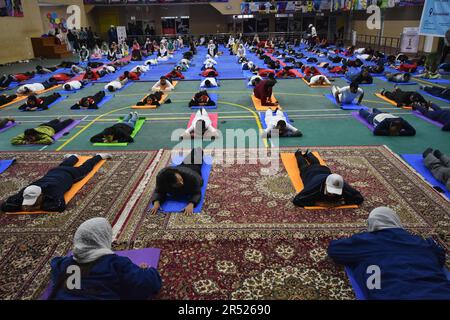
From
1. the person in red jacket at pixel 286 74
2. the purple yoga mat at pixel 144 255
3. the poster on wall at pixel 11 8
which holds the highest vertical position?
the poster on wall at pixel 11 8

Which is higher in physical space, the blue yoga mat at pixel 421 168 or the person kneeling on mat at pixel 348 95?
the person kneeling on mat at pixel 348 95

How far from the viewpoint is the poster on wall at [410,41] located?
1909 cm

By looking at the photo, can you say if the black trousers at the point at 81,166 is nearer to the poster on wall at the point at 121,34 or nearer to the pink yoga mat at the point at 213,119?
the pink yoga mat at the point at 213,119

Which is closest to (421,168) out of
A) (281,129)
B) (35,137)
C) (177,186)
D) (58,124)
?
(281,129)

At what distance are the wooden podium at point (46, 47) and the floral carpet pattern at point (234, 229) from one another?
20705 millimetres

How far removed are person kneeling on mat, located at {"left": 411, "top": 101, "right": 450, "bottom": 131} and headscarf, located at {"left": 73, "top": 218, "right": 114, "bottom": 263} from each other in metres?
8.01

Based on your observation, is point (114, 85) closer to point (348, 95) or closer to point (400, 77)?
point (348, 95)

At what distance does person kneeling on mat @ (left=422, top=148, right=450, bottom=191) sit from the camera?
17.9ft

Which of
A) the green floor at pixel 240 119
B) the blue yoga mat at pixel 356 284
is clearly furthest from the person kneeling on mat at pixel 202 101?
the blue yoga mat at pixel 356 284

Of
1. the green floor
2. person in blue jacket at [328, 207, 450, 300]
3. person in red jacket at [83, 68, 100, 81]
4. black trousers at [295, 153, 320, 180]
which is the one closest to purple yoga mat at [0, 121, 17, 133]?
the green floor

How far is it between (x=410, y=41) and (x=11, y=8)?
24185 millimetres
